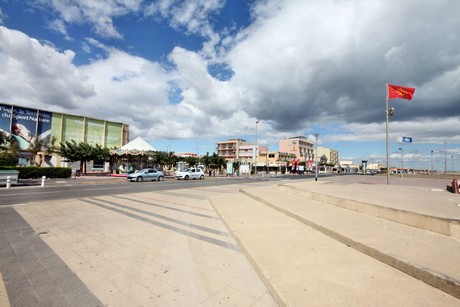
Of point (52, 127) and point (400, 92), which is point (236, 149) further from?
point (400, 92)

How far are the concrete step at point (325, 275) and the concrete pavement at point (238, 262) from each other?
0.05 feet

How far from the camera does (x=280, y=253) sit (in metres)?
4.11

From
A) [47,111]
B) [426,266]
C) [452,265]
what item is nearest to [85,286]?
[426,266]

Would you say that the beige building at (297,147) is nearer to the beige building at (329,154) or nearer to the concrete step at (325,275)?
the beige building at (329,154)

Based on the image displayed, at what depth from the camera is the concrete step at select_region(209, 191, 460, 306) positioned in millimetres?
2670

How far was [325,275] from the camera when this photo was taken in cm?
327

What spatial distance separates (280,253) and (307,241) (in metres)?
0.96

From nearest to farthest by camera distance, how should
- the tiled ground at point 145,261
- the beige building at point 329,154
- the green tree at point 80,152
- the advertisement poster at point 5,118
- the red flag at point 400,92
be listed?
the tiled ground at point 145,261 → the red flag at point 400,92 → the green tree at point 80,152 → the advertisement poster at point 5,118 → the beige building at point 329,154

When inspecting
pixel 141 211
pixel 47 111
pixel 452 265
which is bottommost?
pixel 141 211

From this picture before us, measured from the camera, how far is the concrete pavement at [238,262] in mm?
2936

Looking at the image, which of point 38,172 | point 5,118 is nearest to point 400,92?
point 38,172

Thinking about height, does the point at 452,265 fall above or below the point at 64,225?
above

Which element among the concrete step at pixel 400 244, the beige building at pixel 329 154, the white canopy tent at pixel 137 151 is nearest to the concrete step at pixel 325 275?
the concrete step at pixel 400 244

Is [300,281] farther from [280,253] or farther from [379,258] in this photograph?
[379,258]
